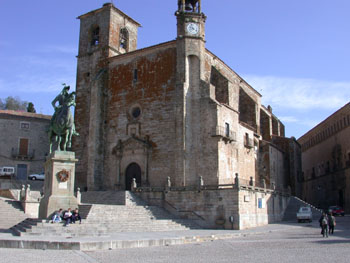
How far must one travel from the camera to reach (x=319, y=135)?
55.9 meters

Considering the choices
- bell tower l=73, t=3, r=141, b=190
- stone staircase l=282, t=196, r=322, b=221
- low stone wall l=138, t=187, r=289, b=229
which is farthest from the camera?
bell tower l=73, t=3, r=141, b=190

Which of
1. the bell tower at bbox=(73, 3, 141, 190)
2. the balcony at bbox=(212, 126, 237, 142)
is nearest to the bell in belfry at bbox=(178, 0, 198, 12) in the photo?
the bell tower at bbox=(73, 3, 141, 190)

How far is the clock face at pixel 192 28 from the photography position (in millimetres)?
30281

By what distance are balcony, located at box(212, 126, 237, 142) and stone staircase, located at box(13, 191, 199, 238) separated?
6.76 m

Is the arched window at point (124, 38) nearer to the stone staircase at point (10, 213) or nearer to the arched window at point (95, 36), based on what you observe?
the arched window at point (95, 36)

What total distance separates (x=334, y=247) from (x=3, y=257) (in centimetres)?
991

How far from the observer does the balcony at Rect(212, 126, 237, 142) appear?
28312mm

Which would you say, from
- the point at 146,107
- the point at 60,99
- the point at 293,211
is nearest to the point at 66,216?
the point at 60,99

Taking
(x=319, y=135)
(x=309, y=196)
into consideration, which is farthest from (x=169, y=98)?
(x=309, y=196)

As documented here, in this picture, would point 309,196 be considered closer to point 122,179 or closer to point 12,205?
point 122,179

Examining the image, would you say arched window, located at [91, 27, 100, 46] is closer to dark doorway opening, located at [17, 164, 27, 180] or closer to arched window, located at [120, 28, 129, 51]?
arched window, located at [120, 28, 129, 51]

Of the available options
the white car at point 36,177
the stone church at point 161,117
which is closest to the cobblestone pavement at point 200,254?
the stone church at point 161,117

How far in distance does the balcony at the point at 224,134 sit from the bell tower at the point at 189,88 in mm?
1211

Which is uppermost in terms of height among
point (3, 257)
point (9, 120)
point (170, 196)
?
point (9, 120)
